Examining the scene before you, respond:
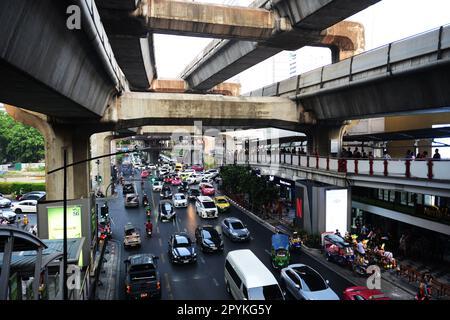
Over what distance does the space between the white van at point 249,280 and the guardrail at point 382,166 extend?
10043 millimetres

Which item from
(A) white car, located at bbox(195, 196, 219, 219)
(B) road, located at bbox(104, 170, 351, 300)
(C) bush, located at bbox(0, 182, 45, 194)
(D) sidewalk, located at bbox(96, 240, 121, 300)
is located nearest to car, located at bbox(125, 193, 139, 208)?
(B) road, located at bbox(104, 170, 351, 300)

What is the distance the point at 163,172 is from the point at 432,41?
56.9 m

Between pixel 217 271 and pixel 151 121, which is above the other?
pixel 151 121

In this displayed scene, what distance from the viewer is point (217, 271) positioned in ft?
65.3

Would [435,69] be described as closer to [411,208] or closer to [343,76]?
[343,76]

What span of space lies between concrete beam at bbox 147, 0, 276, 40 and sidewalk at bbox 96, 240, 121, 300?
46.6ft

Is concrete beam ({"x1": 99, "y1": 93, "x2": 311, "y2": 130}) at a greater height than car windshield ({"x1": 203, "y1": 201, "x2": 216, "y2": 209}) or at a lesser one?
greater

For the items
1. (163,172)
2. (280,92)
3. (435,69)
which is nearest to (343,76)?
(435,69)

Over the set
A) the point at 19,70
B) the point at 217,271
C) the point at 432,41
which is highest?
the point at 432,41

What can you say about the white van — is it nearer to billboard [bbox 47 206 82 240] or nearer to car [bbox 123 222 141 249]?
billboard [bbox 47 206 82 240]

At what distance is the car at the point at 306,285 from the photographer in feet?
46.7

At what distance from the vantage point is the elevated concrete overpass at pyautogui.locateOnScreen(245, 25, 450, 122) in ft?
50.0

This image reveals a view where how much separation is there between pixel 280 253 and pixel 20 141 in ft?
246

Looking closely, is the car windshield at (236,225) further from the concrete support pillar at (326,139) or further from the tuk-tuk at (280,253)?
the concrete support pillar at (326,139)
